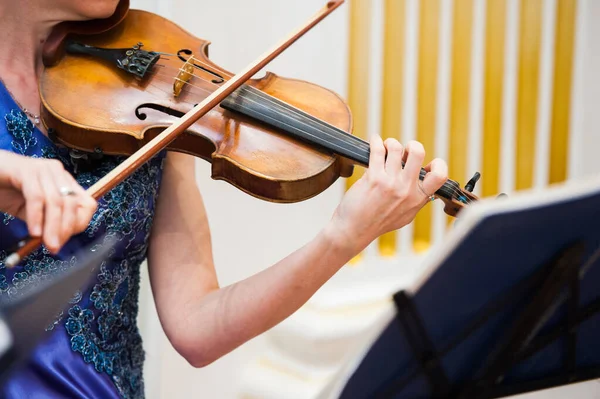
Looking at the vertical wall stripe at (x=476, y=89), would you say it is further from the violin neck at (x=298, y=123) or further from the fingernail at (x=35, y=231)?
the fingernail at (x=35, y=231)

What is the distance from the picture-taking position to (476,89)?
6.24ft

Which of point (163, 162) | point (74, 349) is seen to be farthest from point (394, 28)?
point (74, 349)

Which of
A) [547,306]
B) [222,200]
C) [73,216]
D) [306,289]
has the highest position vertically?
[547,306]

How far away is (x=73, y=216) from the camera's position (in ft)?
2.19

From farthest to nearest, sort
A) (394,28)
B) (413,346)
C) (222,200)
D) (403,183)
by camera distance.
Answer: (394,28) → (222,200) → (403,183) → (413,346)

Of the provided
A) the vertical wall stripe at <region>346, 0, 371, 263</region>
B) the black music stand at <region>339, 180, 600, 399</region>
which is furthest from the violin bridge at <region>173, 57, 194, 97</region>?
the vertical wall stripe at <region>346, 0, 371, 263</region>

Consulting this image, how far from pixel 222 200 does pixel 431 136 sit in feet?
2.02

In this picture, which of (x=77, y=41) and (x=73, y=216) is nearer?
(x=73, y=216)

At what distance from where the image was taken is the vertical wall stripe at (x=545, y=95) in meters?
1.91

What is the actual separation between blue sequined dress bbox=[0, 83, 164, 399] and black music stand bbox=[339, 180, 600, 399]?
0.44 metres

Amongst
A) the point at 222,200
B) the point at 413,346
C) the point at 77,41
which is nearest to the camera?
the point at 413,346

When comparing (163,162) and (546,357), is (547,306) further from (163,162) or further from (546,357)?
(163,162)

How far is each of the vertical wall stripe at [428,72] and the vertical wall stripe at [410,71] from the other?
0.04ft

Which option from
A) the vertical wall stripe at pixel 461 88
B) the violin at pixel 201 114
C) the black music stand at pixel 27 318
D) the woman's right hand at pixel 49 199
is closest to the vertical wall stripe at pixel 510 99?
the vertical wall stripe at pixel 461 88
